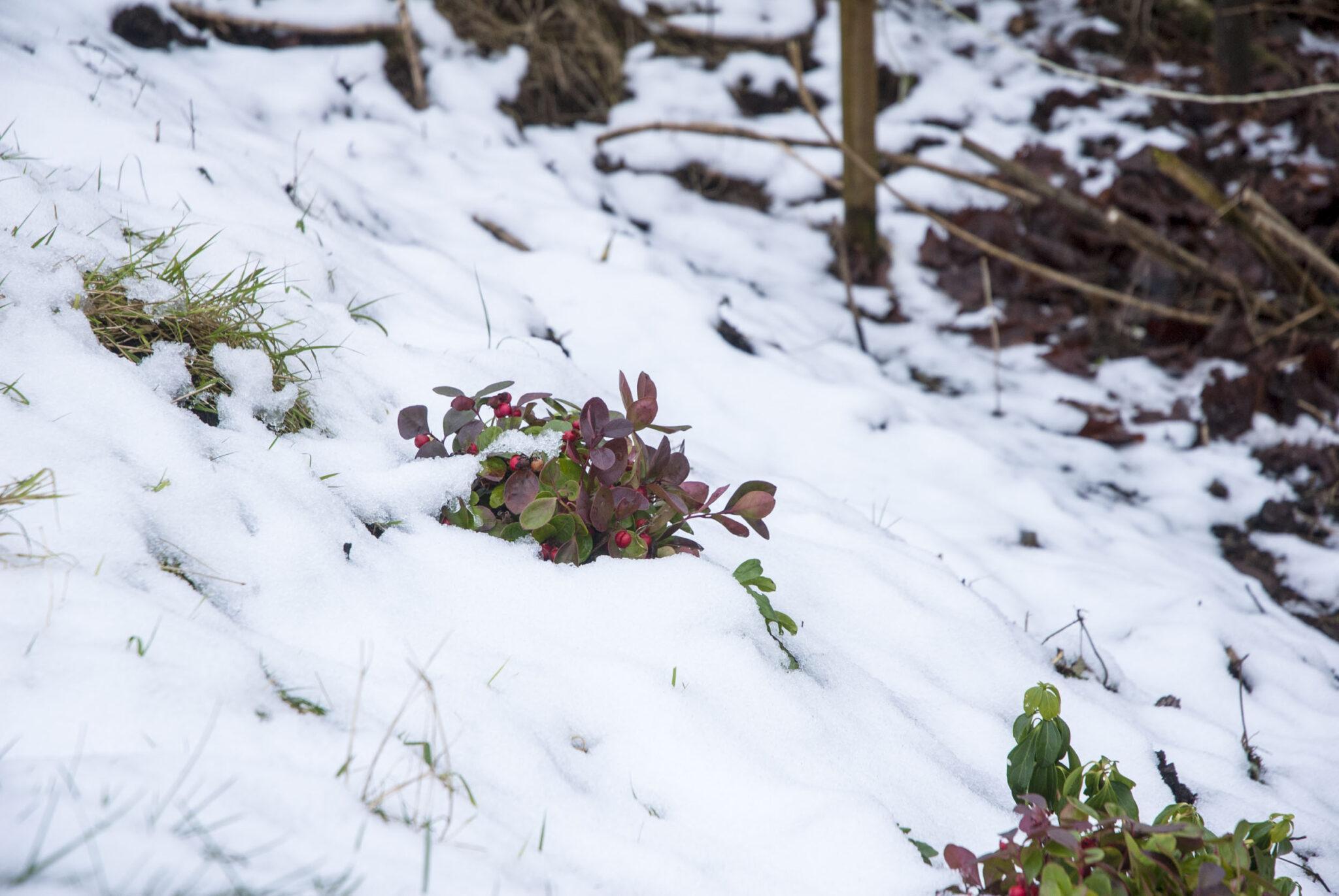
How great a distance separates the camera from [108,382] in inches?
55.2

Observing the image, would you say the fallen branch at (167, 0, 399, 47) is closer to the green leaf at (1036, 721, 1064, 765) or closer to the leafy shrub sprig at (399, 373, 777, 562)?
the leafy shrub sprig at (399, 373, 777, 562)

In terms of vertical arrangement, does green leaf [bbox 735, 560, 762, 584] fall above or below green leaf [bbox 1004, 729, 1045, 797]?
above

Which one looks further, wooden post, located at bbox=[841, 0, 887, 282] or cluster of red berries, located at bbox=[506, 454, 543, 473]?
wooden post, located at bbox=[841, 0, 887, 282]

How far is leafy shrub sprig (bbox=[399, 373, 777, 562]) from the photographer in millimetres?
1413

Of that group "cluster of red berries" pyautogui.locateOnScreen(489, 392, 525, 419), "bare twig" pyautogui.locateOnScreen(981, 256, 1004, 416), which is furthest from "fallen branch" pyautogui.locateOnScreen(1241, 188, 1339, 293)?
"cluster of red berries" pyautogui.locateOnScreen(489, 392, 525, 419)

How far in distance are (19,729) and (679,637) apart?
2.72 ft

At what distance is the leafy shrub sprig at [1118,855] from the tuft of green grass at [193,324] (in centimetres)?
131

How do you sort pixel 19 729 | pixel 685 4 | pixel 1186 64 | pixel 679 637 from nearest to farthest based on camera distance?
pixel 19 729 → pixel 679 637 → pixel 685 4 → pixel 1186 64

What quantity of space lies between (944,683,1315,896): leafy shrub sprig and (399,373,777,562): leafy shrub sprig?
1.87ft

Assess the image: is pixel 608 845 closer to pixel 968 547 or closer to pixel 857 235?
pixel 968 547

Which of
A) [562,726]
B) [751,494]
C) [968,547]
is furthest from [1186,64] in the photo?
[562,726]

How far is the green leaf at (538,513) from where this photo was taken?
1373 mm

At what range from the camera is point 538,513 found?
1.38 meters

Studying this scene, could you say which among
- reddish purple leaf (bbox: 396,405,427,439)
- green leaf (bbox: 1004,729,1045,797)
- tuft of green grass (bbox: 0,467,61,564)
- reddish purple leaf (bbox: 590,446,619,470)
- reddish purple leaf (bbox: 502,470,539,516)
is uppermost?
tuft of green grass (bbox: 0,467,61,564)
